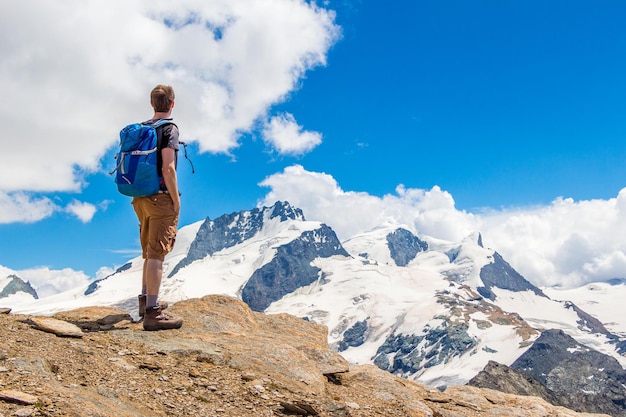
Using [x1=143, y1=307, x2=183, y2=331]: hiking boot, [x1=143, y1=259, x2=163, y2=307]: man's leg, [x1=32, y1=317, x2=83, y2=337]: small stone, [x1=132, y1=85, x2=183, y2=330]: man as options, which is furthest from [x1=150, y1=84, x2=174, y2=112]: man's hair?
[x1=32, y1=317, x2=83, y2=337]: small stone

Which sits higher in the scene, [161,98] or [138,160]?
[161,98]

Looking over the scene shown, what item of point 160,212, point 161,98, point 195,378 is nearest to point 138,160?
point 160,212

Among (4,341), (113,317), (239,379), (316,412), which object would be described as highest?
(113,317)

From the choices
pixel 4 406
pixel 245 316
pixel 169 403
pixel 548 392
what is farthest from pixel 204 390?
pixel 548 392

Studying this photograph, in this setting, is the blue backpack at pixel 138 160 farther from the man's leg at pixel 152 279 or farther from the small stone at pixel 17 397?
the small stone at pixel 17 397

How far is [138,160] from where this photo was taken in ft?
38.0

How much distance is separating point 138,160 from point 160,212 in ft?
4.10

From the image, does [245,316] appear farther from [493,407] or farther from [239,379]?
[493,407]

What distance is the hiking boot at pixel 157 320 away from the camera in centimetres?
1237


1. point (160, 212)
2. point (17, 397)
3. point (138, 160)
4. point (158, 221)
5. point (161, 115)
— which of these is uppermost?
point (161, 115)

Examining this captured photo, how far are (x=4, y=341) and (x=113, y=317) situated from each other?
4.03 metres

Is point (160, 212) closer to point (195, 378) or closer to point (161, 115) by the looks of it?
point (161, 115)

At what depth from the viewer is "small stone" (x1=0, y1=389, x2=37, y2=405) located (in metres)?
6.93

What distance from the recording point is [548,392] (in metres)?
183
